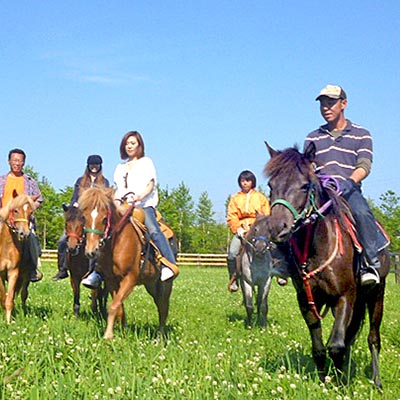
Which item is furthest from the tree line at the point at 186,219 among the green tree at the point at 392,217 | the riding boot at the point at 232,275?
the riding boot at the point at 232,275

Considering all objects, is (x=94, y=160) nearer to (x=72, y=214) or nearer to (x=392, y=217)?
(x=72, y=214)

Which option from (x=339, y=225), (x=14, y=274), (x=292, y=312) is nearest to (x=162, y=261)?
(x=14, y=274)

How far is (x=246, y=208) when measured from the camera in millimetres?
12828

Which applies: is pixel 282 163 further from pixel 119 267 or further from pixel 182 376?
pixel 119 267

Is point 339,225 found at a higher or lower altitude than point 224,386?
higher

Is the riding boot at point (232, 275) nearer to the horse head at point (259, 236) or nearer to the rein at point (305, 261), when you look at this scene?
the horse head at point (259, 236)

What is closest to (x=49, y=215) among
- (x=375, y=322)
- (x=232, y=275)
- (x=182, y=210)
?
(x=182, y=210)

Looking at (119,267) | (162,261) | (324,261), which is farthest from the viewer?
(162,261)

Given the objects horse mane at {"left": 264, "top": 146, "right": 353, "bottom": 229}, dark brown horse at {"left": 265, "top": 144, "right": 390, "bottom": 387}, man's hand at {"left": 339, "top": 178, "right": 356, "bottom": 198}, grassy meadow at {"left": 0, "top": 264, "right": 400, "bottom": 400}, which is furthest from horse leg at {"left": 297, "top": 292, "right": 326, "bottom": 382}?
man's hand at {"left": 339, "top": 178, "right": 356, "bottom": 198}

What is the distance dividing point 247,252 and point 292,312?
3143 millimetres

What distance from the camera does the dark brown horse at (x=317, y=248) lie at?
6.36 metres

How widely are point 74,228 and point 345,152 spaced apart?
5.00 metres

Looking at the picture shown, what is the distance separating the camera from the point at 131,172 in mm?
10008

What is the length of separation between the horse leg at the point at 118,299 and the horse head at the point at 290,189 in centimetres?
343
